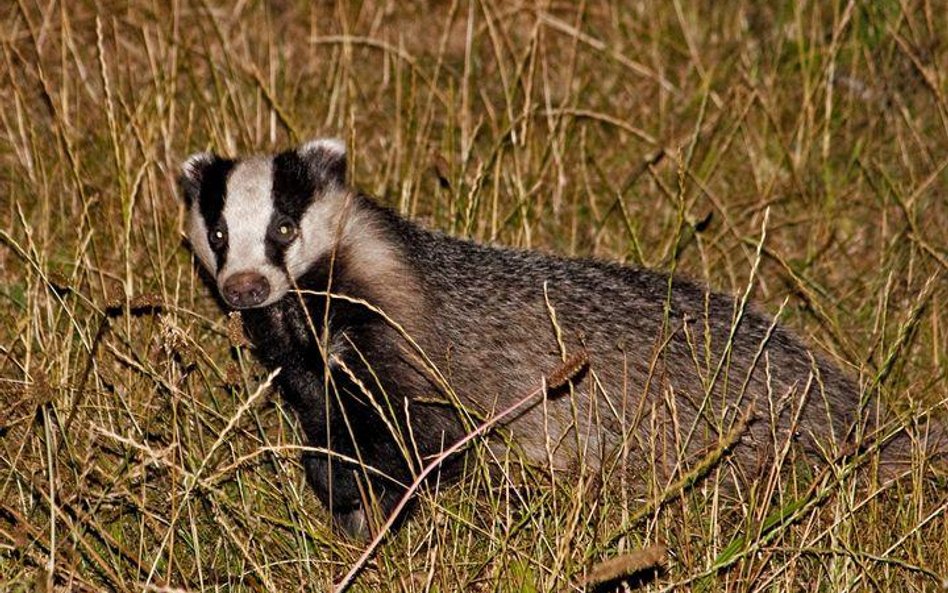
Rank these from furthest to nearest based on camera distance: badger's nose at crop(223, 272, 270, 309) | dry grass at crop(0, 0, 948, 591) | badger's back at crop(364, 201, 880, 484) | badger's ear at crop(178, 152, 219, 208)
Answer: badger's ear at crop(178, 152, 219, 208) → badger's back at crop(364, 201, 880, 484) → badger's nose at crop(223, 272, 270, 309) → dry grass at crop(0, 0, 948, 591)

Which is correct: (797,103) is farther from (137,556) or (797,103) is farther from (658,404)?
(137,556)

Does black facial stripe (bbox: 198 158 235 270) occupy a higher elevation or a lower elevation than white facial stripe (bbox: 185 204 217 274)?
higher

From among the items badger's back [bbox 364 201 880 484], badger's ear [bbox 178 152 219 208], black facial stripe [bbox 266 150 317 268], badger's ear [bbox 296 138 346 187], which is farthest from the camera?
badger's ear [bbox 178 152 219 208]

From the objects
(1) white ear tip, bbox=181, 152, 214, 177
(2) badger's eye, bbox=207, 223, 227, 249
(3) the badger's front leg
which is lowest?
(3) the badger's front leg

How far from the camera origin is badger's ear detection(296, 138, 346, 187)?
4836 mm

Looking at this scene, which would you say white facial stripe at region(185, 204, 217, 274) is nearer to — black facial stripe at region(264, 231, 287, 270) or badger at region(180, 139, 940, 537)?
badger at region(180, 139, 940, 537)

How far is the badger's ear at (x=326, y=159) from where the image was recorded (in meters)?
4.84

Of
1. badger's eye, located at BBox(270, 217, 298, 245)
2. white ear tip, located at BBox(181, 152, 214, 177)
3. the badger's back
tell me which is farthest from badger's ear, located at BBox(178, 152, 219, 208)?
the badger's back

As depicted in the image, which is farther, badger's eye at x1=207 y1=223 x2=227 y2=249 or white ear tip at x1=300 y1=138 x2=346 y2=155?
white ear tip at x1=300 y1=138 x2=346 y2=155

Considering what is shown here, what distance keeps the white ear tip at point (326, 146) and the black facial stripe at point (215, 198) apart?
10.4 inches

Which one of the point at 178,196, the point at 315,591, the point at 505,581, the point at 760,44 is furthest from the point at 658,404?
the point at 760,44

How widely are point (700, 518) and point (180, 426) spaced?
1.77 meters

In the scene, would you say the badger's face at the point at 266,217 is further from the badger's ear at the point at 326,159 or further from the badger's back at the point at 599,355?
the badger's back at the point at 599,355

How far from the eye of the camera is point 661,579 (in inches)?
157
